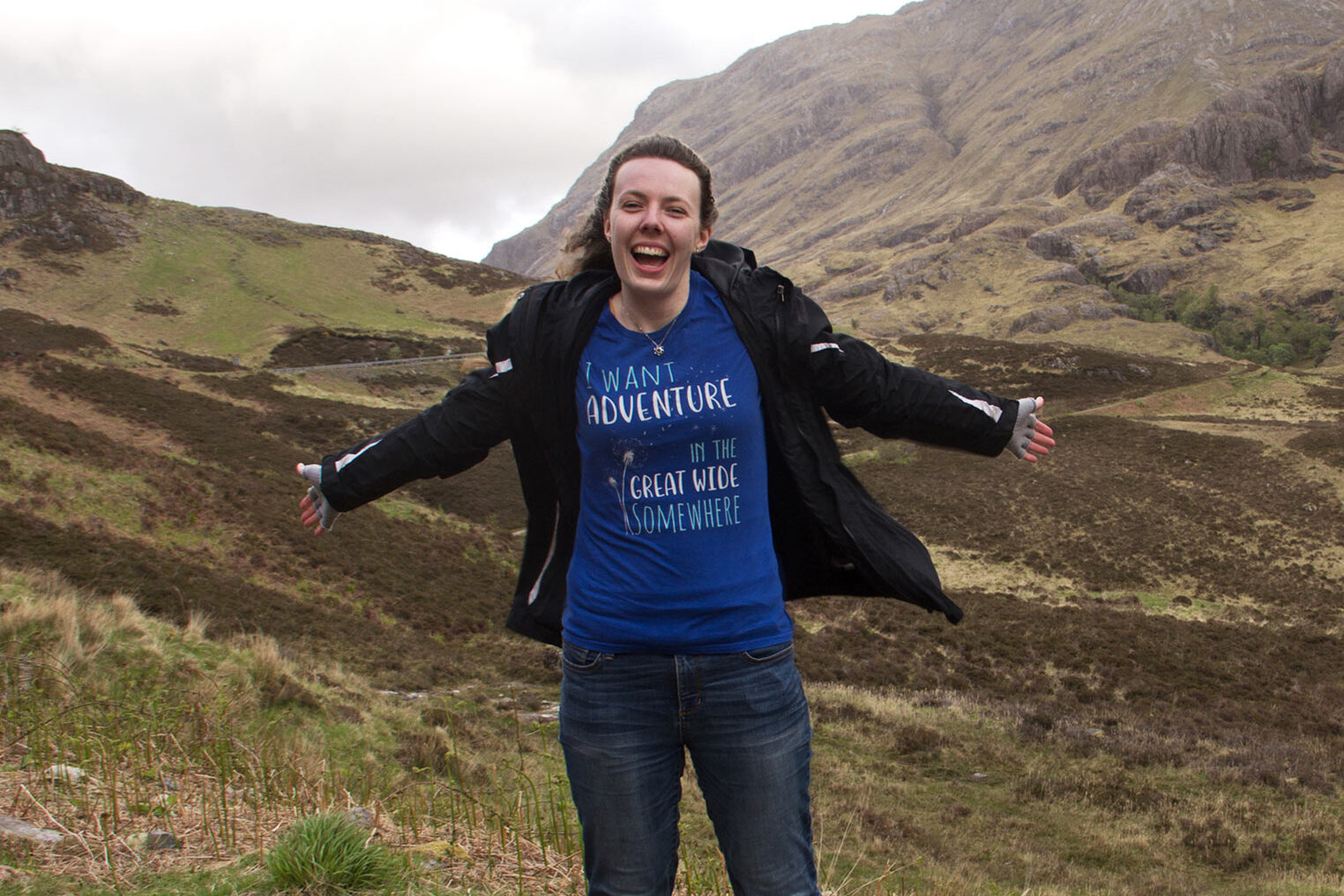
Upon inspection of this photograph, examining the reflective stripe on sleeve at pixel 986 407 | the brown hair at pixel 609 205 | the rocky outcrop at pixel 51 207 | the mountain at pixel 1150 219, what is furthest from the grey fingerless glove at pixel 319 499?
the mountain at pixel 1150 219

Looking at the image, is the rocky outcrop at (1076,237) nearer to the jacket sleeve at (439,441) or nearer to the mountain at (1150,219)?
the mountain at (1150,219)

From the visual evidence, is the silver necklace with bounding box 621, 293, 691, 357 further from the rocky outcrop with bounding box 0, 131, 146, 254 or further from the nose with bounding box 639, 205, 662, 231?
the rocky outcrop with bounding box 0, 131, 146, 254

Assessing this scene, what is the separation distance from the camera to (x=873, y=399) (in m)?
2.34

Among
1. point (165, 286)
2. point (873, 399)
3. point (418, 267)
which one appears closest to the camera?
point (873, 399)

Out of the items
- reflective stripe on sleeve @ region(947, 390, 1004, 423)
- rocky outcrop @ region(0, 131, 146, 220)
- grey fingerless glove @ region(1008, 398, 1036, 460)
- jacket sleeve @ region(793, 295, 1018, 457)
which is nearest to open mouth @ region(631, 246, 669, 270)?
jacket sleeve @ region(793, 295, 1018, 457)

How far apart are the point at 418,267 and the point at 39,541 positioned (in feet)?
186

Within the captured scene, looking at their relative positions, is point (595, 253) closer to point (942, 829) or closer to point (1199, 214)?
point (942, 829)

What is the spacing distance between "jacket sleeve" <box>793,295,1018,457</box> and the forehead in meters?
0.44

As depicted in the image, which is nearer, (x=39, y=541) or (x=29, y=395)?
(x=39, y=541)

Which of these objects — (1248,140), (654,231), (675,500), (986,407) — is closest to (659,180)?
(654,231)

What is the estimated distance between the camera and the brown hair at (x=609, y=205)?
2.30 meters

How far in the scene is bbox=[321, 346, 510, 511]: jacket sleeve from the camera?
2412mm

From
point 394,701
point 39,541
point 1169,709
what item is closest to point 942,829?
point 394,701

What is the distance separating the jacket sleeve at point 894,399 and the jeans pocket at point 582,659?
931 mm
